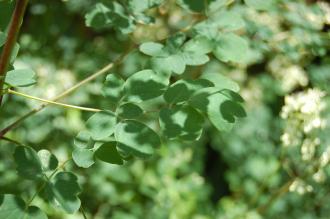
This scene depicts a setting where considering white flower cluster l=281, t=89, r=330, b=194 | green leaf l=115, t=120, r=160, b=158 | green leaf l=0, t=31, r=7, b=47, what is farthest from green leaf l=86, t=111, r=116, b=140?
white flower cluster l=281, t=89, r=330, b=194

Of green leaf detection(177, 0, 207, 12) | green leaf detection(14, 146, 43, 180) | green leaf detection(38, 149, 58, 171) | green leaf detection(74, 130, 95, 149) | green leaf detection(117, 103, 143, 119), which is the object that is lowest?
green leaf detection(38, 149, 58, 171)

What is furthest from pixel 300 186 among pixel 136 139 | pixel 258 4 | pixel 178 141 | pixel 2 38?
pixel 2 38

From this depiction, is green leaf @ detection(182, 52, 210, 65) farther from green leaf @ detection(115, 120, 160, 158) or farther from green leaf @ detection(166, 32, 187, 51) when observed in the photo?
green leaf @ detection(115, 120, 160, 158)

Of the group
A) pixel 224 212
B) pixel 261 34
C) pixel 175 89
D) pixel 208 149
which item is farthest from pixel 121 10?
pixel 208 149

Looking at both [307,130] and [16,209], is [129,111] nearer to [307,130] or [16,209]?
[16,209]

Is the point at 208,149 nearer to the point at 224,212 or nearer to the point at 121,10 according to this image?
the point at 224,212

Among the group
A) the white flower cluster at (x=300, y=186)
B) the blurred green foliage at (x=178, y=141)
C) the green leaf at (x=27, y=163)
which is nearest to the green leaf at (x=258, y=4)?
the blurred green foliage at (x=178, y=141)
